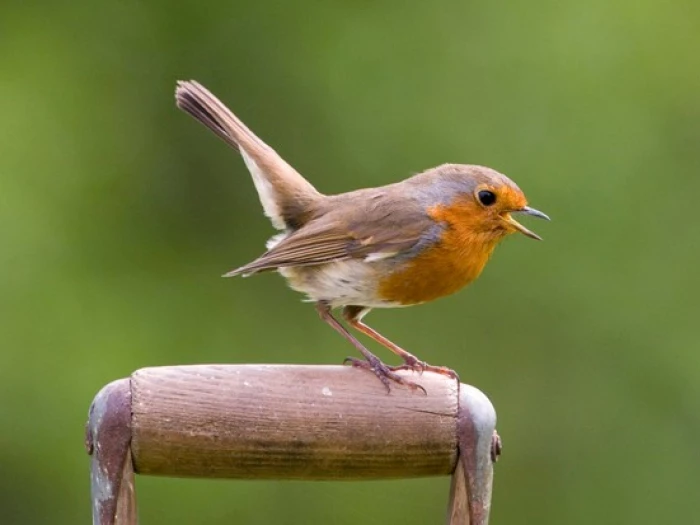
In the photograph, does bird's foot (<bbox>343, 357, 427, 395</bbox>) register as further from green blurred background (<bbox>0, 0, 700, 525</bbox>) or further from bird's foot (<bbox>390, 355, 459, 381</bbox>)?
green blurred background (<bbox>0, 0, 700, 525</bbox>)

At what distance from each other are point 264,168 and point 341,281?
2.22 ft

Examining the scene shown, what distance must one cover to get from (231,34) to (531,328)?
2341 mm

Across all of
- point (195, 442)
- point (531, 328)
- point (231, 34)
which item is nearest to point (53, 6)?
point (231, 34)

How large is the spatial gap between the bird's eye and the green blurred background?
2.57 metres

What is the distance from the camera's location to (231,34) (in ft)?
26.6

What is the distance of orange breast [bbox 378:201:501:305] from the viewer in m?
4.57

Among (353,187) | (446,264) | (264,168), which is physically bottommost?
(353,187)

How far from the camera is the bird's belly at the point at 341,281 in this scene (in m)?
4.62

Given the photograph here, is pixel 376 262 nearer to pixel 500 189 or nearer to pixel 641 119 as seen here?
pixel 500 189

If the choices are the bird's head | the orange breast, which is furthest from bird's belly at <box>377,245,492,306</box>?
the bird's head

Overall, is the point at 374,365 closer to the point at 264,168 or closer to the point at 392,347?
the point at 392,347

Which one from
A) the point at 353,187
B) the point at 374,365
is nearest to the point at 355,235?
the point at 374,365

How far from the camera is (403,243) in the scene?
4625mm

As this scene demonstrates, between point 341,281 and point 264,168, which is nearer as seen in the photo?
point 341,281
